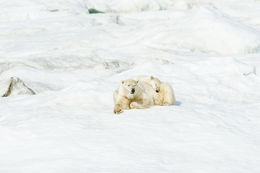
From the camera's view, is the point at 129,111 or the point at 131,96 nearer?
the point at 129,111

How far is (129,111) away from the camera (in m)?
6.39

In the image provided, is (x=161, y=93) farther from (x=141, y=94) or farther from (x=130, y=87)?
(x=130, y=87)

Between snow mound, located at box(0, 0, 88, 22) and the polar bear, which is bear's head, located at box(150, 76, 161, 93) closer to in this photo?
the polar bear

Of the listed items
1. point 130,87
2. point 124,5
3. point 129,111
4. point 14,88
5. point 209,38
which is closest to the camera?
point 129,111

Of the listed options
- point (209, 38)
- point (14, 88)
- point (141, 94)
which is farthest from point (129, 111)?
point (209, 38)

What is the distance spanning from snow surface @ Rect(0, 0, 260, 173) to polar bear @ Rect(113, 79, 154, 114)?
0.99 feet

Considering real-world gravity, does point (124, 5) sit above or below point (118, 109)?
below

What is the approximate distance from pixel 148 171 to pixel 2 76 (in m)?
9.97

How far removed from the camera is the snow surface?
464 centimetres

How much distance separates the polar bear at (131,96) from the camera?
6590 millimetres

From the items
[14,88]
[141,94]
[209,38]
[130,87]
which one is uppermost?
[130,87]

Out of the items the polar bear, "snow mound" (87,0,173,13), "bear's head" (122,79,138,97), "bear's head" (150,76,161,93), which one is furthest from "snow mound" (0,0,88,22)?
"bear's head" (122,79,138,97)

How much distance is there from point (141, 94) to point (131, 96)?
0.24 metres

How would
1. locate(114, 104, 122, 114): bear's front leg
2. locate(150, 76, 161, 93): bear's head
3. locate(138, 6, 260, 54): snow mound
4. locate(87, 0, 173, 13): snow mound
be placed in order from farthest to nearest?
locate(87, 0, 173, 13): snow mound
locate(138, 6, 260, 54): snow mound
locate(150, 76, 161, 93): bear's head
locate(114, 104, 122, 114): bear's front leg
